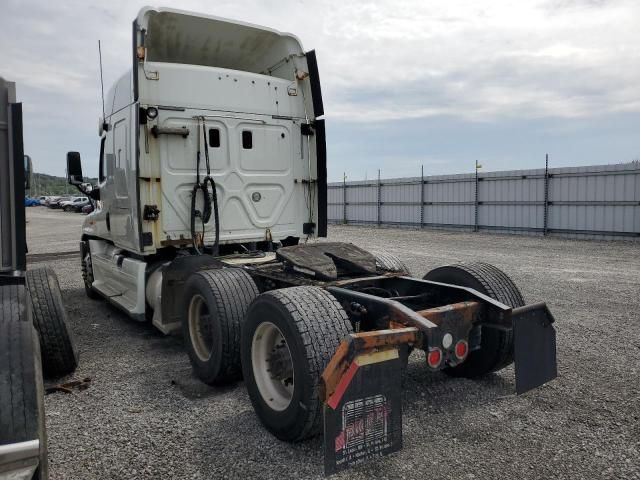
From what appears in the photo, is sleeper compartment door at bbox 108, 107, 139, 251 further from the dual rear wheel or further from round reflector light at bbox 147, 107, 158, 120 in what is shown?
the dual rear wheel

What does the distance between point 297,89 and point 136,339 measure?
3466mm

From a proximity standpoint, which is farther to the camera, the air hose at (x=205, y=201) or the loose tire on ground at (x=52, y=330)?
the air hose at (x=205, y=201)

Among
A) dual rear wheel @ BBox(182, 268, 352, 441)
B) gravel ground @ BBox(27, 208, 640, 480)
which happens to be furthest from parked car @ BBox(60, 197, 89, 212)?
dual rear wheel @ BBox(182, 268, 352, 441)

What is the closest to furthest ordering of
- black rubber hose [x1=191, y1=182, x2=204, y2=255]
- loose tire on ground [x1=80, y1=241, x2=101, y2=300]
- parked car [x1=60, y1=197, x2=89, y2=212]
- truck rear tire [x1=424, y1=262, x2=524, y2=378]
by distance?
truck rear tire [x1=424, y1=262, x2=524, y2=378]
black rubber hose [x1=191, y1=182, x2=204, y2=255]
loose tire on ground [x1=80, y1=241, x2=101, y2=300]
parked car [x1=60, y1=197, x2=89, y2=212]

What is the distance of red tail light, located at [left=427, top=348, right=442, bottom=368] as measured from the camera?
3.03 metres

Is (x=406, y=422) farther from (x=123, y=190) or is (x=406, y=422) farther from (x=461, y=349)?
(x=123, y=190)

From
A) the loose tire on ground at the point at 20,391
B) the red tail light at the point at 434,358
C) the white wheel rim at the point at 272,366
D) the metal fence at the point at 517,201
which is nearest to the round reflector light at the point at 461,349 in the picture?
the red tail light at the point at 434,358

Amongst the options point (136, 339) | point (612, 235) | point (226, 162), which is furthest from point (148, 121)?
point (612, 235)

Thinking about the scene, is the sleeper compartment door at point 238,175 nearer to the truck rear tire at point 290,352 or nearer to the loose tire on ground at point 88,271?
the truck rear tire at point 290,352

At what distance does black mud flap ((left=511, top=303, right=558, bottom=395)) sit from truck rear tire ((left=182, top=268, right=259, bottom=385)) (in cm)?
204

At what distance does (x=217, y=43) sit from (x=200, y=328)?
11.4 ft

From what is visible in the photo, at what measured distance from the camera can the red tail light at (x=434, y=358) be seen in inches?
119

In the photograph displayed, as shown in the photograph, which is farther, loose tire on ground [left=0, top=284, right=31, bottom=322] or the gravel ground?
the gravel ground

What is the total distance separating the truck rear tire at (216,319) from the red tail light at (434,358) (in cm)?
159
